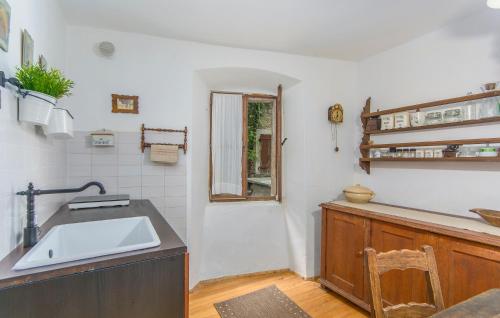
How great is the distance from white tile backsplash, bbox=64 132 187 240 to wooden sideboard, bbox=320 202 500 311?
4.59 ft

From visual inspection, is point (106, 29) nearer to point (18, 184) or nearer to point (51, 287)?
point (18, 184)

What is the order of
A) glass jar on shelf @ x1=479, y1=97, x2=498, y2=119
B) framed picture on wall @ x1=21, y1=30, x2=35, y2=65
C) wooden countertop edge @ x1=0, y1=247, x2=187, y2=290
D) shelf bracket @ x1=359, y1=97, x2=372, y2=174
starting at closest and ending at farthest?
wooden countertop edge @ x1=0, y1=247, x2=187, y2=290 → framed picture on wall @ x1=21, y1=30, x2=35, y2=65 → glass jar on shelf @ x1=479, y1=97, x2=498, y2=119 → shelf bracket @ x1=359, y1=97, x2=372, y2=174

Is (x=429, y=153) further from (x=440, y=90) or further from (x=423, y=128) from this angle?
(x=440, y=90)

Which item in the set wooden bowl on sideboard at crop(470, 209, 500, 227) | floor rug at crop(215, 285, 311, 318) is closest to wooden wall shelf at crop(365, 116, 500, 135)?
wooden bowl on sideboard at crop(470, 209, 500, 227)

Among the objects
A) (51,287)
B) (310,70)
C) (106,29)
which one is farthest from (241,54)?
(51,287)

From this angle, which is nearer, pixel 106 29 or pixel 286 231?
pixel 106 29

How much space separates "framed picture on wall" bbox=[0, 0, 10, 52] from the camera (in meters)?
1.00

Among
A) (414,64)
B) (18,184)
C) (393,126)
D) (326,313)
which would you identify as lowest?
(326,313)

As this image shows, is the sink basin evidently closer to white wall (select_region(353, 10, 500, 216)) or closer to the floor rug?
the floor rug

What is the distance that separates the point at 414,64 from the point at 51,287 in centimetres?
289

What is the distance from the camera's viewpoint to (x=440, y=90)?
7.17ft

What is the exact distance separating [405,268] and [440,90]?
1.73 metres

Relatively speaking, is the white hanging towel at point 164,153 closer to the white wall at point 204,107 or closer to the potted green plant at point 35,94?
the white wall at point 204,107

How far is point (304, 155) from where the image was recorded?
2816 mm
